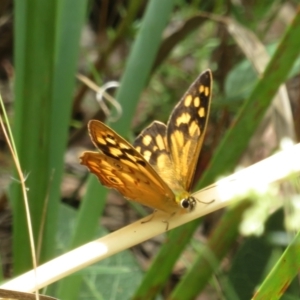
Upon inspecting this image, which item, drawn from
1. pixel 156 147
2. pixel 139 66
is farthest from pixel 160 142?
pixel 139 66

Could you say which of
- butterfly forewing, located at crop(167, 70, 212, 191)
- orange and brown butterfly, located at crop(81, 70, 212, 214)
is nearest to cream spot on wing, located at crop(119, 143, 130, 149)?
orange and brown butterfly, located at crop(81, 70, 212, 214)

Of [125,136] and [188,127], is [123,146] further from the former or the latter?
[125,136]

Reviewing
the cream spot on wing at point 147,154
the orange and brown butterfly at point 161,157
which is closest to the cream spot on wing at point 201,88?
the orange and brown butterfly at point 161,157

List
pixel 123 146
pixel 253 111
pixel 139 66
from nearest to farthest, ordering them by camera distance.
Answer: pixel 123 146 < pixel 253 111 < pixel 139 66

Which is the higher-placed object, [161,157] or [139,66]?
[139,66]

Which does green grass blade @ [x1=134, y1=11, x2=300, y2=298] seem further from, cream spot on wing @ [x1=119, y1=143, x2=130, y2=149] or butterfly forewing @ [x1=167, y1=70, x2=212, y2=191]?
cream spot on wing @ [x1=119, y1=143, x2=130, y2=149]

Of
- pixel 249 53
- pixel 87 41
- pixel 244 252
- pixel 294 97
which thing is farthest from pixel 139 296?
pixel 87 41

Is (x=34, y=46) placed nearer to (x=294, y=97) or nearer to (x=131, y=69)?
(x=131, y=69)
